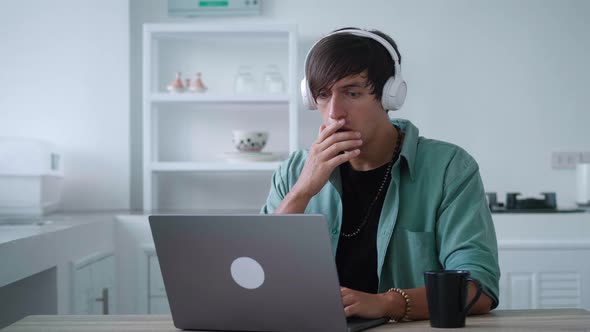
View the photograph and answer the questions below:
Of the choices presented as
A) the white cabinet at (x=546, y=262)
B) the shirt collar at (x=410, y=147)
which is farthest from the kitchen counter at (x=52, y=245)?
the white cabinet at (x=546, y=262)

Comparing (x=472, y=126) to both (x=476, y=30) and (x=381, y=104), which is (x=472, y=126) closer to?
(x=476, y=30)

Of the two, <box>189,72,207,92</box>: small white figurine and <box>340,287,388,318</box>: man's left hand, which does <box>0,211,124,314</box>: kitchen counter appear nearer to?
<box>189,72,207,92</box>: small white figurine

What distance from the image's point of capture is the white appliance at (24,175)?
8.83 feet

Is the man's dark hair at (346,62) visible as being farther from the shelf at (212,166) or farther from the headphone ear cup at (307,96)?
the shelf at (212,166)

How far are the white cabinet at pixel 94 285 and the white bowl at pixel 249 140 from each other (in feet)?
2.18

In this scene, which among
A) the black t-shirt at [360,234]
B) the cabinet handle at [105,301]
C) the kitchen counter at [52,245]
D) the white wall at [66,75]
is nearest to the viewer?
the black t-shirt at [360,234]

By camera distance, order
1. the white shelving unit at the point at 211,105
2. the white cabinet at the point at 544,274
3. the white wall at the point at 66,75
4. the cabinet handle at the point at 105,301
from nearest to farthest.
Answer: the cabinet handle at the point at 105,301 < the white cabinet at the point at 544,274 < the white wall at the point at 66,75 < the white shelving unit at the point at 211,105

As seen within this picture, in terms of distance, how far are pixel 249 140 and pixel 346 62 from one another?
1.53 metres

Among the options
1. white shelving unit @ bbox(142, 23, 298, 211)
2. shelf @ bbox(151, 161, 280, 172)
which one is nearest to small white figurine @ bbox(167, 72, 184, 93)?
white shelving unit @ bbox(142, 23, 298, 211)

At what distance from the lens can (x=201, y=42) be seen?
3.29 m

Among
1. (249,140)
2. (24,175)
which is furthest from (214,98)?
(24,175)

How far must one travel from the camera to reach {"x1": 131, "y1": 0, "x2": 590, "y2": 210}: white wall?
3221 millimetres

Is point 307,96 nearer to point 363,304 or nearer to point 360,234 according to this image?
point 360,234

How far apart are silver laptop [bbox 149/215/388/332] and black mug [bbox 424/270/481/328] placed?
0.36ft
